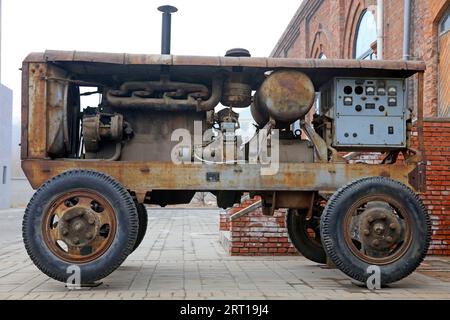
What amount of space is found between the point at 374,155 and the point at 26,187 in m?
48.3

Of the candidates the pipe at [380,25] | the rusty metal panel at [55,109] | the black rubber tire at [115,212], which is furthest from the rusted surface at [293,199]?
the pipe at [380,25]

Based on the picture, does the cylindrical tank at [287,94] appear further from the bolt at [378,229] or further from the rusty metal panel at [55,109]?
the rusty metal panel at [55,109]

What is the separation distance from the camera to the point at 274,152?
703 centimetres

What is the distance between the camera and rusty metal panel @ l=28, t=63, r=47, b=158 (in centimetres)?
654

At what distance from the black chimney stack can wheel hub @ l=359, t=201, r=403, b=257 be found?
375 centimetres

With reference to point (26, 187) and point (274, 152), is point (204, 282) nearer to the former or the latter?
point (274, 152)

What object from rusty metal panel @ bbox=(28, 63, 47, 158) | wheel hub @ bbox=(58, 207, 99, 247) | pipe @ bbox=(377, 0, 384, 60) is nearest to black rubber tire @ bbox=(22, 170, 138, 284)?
wheel hub @ bbox=(58, 207, 99, 247)

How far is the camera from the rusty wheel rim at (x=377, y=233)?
625 centimetres

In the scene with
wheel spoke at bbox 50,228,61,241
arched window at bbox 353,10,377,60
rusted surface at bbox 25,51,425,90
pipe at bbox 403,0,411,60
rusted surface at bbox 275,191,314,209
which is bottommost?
wheel spoke at bbox 50,228,61,241

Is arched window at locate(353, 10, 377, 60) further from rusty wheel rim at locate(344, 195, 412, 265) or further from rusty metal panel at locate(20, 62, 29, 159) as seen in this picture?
rusty metal panel at locate(20, 62, 29, 159)

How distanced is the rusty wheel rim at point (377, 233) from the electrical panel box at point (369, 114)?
3.12 feet

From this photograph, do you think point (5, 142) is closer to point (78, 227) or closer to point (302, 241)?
point (302, 241)

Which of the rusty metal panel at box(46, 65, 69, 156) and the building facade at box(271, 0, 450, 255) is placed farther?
the building facade at box(271, 0, 450, 255)

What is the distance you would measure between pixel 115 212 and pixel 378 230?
270 cm
